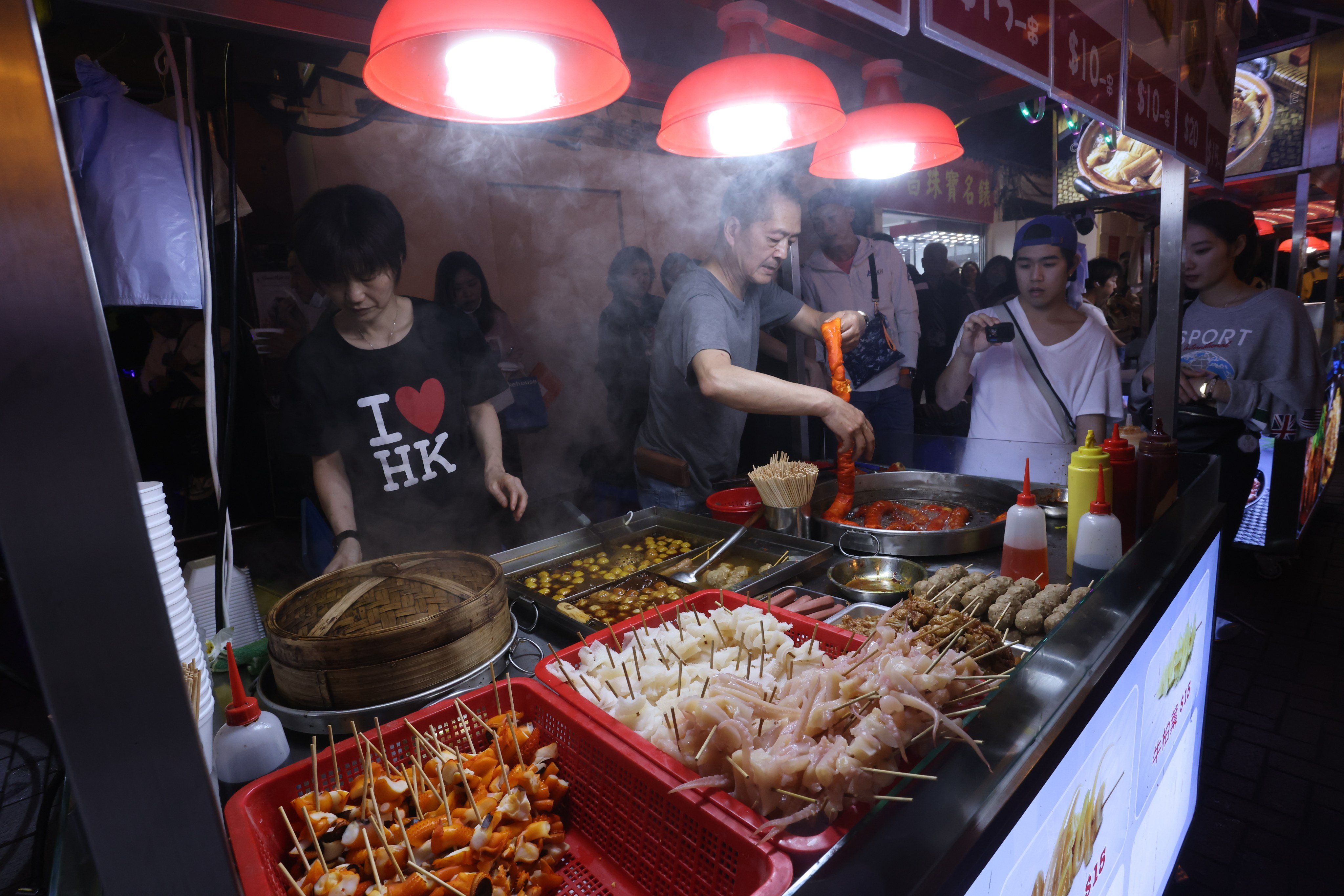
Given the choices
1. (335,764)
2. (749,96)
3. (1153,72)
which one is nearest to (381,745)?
(335,764)

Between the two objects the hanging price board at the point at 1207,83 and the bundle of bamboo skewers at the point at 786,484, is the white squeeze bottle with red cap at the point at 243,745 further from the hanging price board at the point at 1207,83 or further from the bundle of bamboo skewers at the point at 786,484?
the hanging price board at the point at 1207,83

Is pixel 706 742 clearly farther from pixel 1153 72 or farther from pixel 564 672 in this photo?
pixel 1153 72

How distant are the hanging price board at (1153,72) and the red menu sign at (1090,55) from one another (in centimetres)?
8

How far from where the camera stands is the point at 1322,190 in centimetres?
590

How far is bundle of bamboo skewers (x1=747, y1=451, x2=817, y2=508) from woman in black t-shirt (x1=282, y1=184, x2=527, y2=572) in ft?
3.32

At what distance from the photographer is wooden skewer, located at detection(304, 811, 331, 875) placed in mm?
1073

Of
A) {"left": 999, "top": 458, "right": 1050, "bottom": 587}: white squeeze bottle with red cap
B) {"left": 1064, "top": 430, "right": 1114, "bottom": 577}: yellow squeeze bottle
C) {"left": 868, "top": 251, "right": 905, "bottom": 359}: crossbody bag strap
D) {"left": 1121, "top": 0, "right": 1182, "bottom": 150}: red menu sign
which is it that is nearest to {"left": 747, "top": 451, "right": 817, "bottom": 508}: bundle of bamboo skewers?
{"left": 999, "top": 458, "right": 1050, "bottom": 587}: white squeeze bottle with red cap

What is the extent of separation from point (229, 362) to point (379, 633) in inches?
47.6

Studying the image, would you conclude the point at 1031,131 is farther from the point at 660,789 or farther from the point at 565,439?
the point at 660,789

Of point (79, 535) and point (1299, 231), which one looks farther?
point (1299, 231)

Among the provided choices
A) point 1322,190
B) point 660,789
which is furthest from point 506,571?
point 1322,190

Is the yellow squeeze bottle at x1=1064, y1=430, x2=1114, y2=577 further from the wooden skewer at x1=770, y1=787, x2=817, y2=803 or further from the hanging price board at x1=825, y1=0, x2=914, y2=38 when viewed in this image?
the wooden skewer at x1=770, y1=787, x2=817, y2=803

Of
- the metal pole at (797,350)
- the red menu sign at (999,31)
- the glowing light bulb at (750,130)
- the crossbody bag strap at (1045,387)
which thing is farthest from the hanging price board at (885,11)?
the crossbody bag strap at (1045,387)

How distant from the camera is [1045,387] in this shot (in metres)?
3.76
